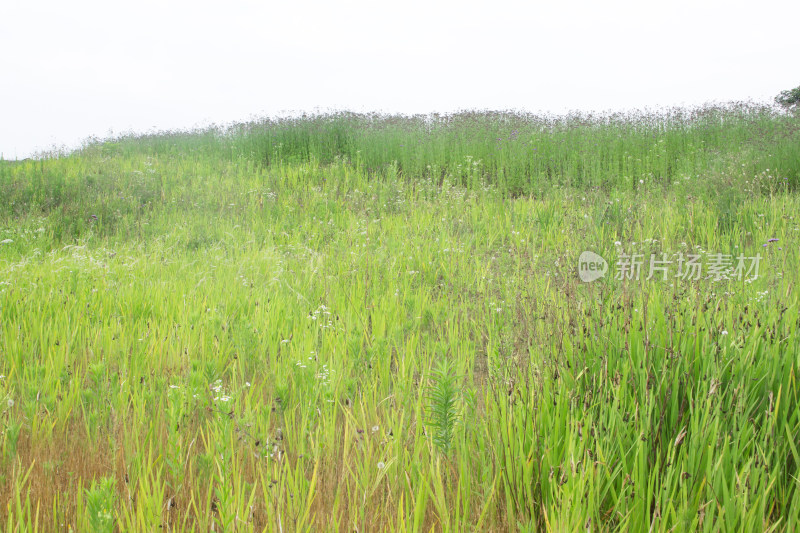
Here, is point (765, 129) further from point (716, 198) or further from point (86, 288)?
point (86, 288)

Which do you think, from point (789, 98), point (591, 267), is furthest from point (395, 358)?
point (789, 98)

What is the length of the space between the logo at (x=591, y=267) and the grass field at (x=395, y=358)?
0.10 meters

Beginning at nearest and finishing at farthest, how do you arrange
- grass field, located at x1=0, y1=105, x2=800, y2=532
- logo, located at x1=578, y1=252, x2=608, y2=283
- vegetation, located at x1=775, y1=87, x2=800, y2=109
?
1. grass field, located at x1=0, y1=105, x2=800, y2=532
2. logo, located at x1=578, y1=252, x2=608, y2=283
3. vegetation, located at x1=775, y1=87, x2=800, y2=109

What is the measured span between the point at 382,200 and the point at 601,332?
5412mm

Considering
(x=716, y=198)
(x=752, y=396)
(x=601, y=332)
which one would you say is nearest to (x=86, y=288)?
(x=601, y=332)

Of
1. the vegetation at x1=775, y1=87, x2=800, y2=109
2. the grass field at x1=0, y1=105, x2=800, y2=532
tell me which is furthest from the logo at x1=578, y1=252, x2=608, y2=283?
the vegetation at x1=775, y1=87, x2=800, y2=109

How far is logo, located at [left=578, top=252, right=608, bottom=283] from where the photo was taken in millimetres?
3757

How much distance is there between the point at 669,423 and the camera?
71.7 inches

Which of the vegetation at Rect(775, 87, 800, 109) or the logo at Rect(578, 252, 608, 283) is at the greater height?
the vegetation at Rect(775, 87, 800, 109)

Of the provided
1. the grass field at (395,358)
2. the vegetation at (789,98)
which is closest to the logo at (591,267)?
the grass field at (395,358)

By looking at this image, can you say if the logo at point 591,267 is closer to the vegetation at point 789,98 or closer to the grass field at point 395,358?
the grass field at point 395,358

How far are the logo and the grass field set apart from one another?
0.10m

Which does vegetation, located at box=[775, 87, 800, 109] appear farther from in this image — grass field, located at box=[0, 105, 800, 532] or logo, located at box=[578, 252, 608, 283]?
logo, located at box=[578, 252, 608, 283]

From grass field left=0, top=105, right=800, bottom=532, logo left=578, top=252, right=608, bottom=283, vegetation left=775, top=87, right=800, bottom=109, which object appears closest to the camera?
grass field left=0, top=105, right=800, bottom=532
